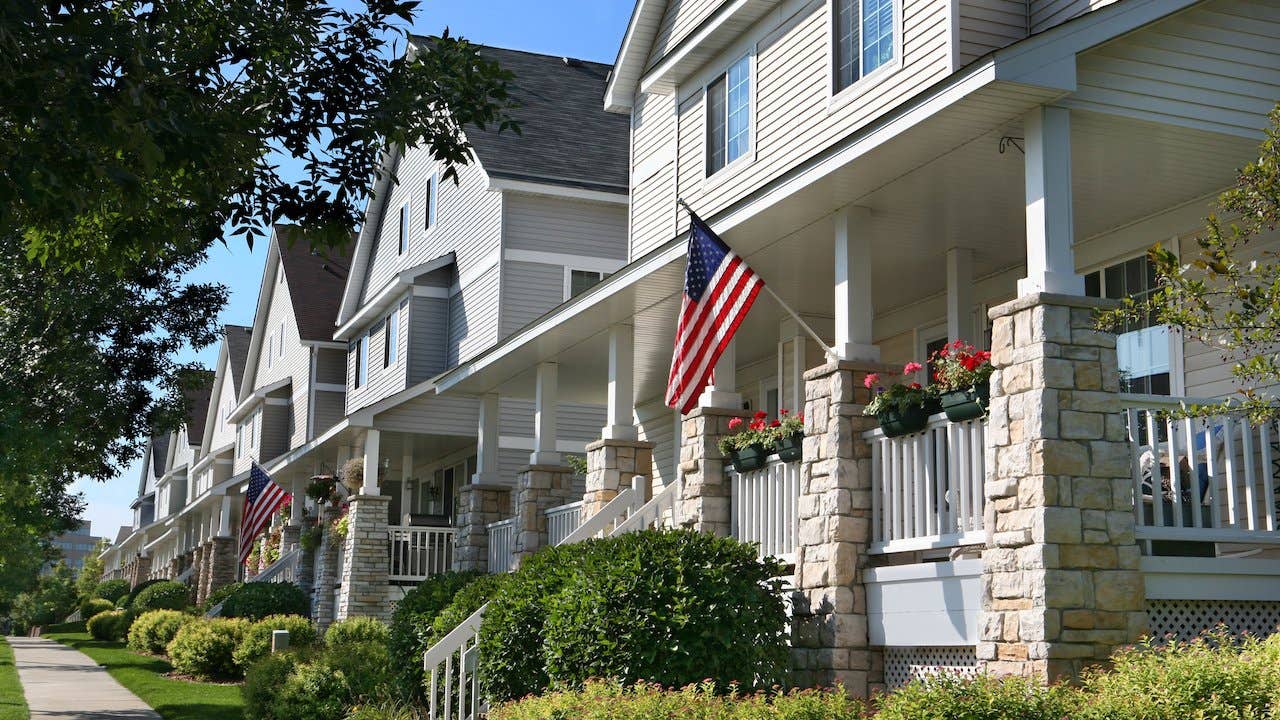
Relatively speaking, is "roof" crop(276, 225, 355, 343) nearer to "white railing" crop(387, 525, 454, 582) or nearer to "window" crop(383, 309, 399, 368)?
"window" crop(383, 309, 399, 368)

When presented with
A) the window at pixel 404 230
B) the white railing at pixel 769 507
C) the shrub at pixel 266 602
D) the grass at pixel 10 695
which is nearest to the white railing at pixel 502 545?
the white railing at pixel 769 507

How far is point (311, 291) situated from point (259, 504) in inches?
447

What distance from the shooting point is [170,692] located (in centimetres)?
2022

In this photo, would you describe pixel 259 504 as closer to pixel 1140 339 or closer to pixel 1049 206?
pixel 1140 339

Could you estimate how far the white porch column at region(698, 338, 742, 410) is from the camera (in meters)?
13.8

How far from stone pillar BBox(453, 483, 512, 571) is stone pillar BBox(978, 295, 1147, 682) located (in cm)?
1226

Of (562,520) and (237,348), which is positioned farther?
(237,348)

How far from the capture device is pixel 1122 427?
891 centimetres

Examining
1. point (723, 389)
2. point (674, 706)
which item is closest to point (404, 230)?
point (723, 389)

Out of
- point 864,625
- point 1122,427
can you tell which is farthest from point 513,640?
point 1122,427

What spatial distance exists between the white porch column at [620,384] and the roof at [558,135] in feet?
30.2

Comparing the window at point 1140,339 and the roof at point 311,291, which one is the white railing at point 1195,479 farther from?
the roof at point 311,291

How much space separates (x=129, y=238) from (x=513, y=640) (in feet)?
16.7

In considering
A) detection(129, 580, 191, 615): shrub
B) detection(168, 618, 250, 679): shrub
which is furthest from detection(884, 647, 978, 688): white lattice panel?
detection(129, 580, 191, 615): shrub
